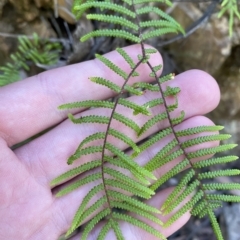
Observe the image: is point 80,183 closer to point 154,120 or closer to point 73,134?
point 73,134

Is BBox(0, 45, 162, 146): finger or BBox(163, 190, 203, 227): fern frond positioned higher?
BBox(0, 45, 162, 146): finger

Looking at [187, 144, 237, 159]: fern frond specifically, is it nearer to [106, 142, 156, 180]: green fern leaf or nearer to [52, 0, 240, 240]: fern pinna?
[52, 0, 240, 240]: fern pinna

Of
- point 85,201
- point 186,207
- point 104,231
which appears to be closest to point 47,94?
point 85,201

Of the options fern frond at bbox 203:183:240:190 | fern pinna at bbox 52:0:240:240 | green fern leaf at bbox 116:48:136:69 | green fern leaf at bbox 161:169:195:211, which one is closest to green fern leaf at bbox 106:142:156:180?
fern pinna at bbox 52:0:240:240

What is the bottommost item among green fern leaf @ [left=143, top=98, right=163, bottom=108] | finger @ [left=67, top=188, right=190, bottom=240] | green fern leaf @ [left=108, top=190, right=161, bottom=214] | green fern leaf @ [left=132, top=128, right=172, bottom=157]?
finger @ [left=67, top=188, right=190, bottom=240]

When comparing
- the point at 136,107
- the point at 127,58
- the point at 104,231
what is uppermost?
the point at 127,58

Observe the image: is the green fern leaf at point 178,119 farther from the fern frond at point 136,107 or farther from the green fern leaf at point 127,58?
the green fern leaf at point 127,58

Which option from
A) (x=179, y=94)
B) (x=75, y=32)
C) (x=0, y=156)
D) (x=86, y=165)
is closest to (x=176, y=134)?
(x=179, y=94)

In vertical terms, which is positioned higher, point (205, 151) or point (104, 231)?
point (205, 151)
